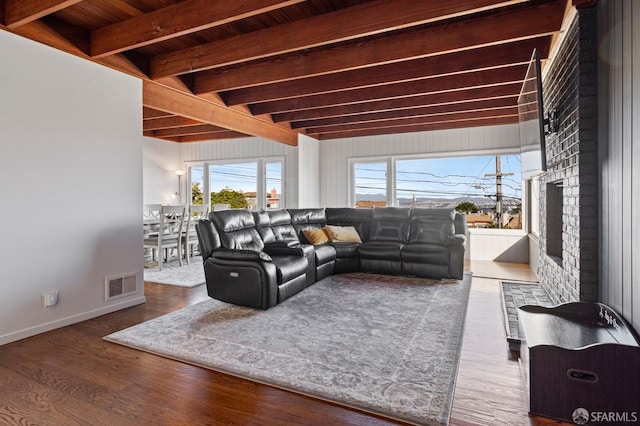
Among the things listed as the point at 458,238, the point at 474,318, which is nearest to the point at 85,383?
the point at 474,318

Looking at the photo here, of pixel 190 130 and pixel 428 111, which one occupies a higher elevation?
pixel 190 130

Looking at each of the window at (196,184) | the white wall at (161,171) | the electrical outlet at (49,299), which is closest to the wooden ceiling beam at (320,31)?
the electrical outlet at (49,299)

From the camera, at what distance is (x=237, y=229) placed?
4.22 meters

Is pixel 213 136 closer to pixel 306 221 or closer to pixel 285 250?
pixel 306 221

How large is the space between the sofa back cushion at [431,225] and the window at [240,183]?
3.41m

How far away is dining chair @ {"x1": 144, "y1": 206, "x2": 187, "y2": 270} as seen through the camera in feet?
17.9

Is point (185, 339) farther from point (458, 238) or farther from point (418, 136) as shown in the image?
point (418, 136)

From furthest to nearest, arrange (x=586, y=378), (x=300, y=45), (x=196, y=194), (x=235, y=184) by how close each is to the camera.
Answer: (x=196, y=194)
(x=235, y=184)
(x=300, y=45)
(x=586, y=378)

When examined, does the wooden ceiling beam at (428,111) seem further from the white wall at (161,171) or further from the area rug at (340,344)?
the white wall at (161,171)

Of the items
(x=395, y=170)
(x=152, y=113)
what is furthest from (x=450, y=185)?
(x=152, y=113)

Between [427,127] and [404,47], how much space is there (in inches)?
140

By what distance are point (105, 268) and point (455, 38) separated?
398 cm

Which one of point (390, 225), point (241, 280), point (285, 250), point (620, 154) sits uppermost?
point (620, 154)

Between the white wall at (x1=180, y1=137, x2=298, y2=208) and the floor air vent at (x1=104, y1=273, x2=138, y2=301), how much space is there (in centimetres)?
396
